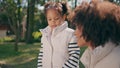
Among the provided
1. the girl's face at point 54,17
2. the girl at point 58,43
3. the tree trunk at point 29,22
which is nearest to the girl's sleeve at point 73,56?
the girl at point 58,43

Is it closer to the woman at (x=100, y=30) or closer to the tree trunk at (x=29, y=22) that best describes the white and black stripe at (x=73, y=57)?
the woman at (x=100, y=30)

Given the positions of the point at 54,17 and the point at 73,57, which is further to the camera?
the point at 54,17

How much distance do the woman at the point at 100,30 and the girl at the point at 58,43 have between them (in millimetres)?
1210

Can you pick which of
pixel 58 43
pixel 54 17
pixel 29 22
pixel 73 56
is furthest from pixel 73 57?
pixel 29 22

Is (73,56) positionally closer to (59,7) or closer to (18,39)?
(59,7)

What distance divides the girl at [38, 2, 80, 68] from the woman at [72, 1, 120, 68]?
121 centimetres

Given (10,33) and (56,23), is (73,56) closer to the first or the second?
(56,23)

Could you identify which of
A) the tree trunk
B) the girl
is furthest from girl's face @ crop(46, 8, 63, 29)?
the tree trunk

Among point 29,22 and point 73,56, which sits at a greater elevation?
point 73,56

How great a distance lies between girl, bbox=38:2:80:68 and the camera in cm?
357

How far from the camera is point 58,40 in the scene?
12.1 feet

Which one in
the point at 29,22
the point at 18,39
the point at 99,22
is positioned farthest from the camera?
the point at 29,22

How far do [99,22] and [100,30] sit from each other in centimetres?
5

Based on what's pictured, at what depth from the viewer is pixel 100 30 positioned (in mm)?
2271
